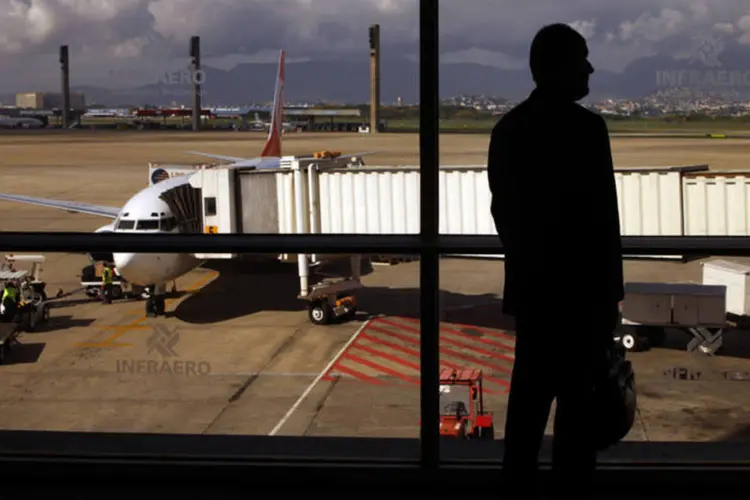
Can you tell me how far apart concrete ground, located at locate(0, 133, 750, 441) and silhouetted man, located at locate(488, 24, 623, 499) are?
6.24ft

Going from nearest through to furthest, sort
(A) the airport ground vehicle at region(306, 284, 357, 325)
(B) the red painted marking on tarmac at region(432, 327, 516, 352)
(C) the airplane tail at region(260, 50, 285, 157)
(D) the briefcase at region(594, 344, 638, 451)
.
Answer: (D) the briefcase at region(594, 344, 638, 451)
(B) the red painted marking on tarmac at region(432, 327, 516, 352)
(A) the airport ground vehicle at region(306, 284, 357, 325)
(C) the airplane tail at region(260, 50, 285, 157)

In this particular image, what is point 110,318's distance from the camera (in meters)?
12.6

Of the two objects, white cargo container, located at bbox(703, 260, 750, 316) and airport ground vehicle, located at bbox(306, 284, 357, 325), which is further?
white cargo container, located at bbox(703, 260, 750, 316)

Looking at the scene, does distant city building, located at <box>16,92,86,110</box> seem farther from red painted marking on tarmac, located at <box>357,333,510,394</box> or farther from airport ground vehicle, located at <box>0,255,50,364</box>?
airport ground vehicle, located at <box>0,255,50,364</box>

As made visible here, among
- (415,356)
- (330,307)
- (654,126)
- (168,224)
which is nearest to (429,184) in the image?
(654,126)

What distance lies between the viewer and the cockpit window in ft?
46.5

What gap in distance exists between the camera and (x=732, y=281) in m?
10.8

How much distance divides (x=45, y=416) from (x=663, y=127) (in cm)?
538

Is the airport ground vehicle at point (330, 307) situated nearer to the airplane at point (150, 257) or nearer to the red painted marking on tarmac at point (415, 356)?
the red painted marking on tarmac at point (415, 356)

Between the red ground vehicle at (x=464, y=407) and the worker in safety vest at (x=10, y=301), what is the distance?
17.1 feet

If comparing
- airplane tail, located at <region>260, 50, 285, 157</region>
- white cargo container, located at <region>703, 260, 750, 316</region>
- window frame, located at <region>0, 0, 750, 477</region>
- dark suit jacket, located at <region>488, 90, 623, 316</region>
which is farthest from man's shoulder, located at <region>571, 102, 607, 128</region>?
airplane tail, located at <region>260, 50, 285, 157</region>

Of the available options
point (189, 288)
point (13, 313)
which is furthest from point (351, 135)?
point (13, 313)

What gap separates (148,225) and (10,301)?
4585 mm

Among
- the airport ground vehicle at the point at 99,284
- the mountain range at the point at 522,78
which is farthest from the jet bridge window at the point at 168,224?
the mountain range at the point at 522,78
